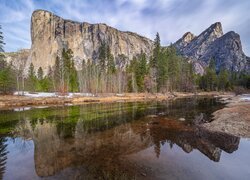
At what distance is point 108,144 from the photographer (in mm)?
14633

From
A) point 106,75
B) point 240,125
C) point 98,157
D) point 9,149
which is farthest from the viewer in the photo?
point 106,75

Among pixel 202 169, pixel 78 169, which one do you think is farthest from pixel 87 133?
pixel 202 169

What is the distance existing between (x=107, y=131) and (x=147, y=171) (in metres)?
9.39

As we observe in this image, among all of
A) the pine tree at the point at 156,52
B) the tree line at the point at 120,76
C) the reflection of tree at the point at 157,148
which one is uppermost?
the pine tree at the point at 156,52

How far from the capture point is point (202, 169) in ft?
33.4

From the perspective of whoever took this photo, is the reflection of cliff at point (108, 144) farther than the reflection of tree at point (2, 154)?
Yes

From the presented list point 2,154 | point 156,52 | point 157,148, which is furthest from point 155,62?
point 2,154

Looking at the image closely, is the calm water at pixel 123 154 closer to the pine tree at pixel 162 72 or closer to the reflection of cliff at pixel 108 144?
the reflection of cliff at pixel 108 144

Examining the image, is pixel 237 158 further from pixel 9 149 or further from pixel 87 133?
pixel 9 149

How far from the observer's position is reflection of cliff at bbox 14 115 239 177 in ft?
36.4

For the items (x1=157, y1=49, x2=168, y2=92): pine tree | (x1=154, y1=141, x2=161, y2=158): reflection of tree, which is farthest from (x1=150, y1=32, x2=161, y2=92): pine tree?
(x1=154, y1=141, x2=161, y2=158): reflection of tree

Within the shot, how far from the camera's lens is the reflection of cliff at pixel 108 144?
36.4ft

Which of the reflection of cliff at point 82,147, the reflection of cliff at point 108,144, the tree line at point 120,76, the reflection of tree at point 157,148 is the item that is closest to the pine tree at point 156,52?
the tree line at point 120,76

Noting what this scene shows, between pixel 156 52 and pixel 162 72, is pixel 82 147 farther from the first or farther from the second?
pixel 156 52
